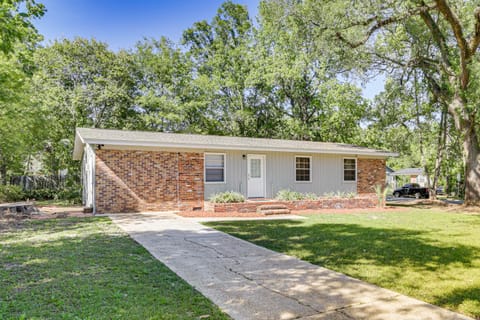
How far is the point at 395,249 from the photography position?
6.23 metres

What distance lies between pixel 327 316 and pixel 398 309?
0.80 metres

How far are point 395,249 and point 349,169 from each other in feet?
36.8

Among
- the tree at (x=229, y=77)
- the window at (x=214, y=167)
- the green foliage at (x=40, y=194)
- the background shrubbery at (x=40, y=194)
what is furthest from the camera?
the tree at (x=229, y=77)

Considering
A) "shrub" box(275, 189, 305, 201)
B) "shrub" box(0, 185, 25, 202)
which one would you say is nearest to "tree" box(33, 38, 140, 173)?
"shrub" box(0, 185, 25, 202)

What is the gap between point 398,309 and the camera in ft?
11.3

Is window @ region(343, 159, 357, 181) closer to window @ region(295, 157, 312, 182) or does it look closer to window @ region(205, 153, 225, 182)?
window @ region(295, 157, 312, 182)

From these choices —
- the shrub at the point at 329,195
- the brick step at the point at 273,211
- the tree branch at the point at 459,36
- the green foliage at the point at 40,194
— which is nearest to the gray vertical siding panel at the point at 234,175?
the brick step at the point at 273,211

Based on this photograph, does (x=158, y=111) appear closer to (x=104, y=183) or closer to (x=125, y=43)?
(x=125, y=43)

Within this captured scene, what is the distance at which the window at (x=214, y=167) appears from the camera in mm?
13789

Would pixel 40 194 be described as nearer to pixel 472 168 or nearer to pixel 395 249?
pixel 395 249

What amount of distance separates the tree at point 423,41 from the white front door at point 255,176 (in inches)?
244

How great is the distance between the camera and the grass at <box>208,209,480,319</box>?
4.09 metres

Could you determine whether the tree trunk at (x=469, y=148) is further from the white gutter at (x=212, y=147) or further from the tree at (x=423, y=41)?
the white gutter at (x=212, y=147)

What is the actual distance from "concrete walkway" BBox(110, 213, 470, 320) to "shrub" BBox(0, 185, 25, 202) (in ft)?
46.8
